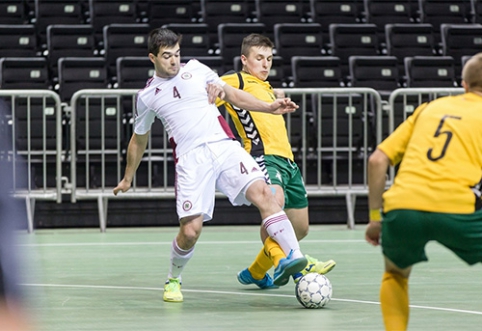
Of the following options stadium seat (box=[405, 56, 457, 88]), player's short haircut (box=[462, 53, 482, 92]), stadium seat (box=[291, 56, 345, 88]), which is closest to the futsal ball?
player's short haircut (box=[462, 53, 482, 92])

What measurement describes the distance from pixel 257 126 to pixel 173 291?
4.79ft

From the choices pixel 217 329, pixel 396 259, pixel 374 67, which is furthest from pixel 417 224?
pixel 374 67

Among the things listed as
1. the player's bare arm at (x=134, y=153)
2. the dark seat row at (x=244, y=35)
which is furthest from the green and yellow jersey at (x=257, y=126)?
the dark seat row at (x=244, y=35)

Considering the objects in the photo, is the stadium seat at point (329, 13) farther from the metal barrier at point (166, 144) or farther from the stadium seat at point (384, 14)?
the metal barrier at point (166, 144)

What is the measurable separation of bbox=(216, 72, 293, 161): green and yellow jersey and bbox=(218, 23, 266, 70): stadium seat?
6.81 meters

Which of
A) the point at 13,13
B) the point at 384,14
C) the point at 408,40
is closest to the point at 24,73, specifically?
the point at 13,13

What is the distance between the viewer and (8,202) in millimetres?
2516

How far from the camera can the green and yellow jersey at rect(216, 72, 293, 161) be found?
307 inches

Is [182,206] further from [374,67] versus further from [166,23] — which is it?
[166,23]

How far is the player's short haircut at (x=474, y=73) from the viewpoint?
16.4 feet

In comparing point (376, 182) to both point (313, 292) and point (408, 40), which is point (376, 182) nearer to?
point (313, 292)

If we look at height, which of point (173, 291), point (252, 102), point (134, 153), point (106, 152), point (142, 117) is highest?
point (252, 102)

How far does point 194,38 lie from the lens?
14617 mm

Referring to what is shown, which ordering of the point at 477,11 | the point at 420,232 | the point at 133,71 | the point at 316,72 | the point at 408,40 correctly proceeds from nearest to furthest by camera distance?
1. the point at 420,232
2. the point at 133,71
3. the point at 316,72
4. the point at 408,40
5. the point at 477,11
